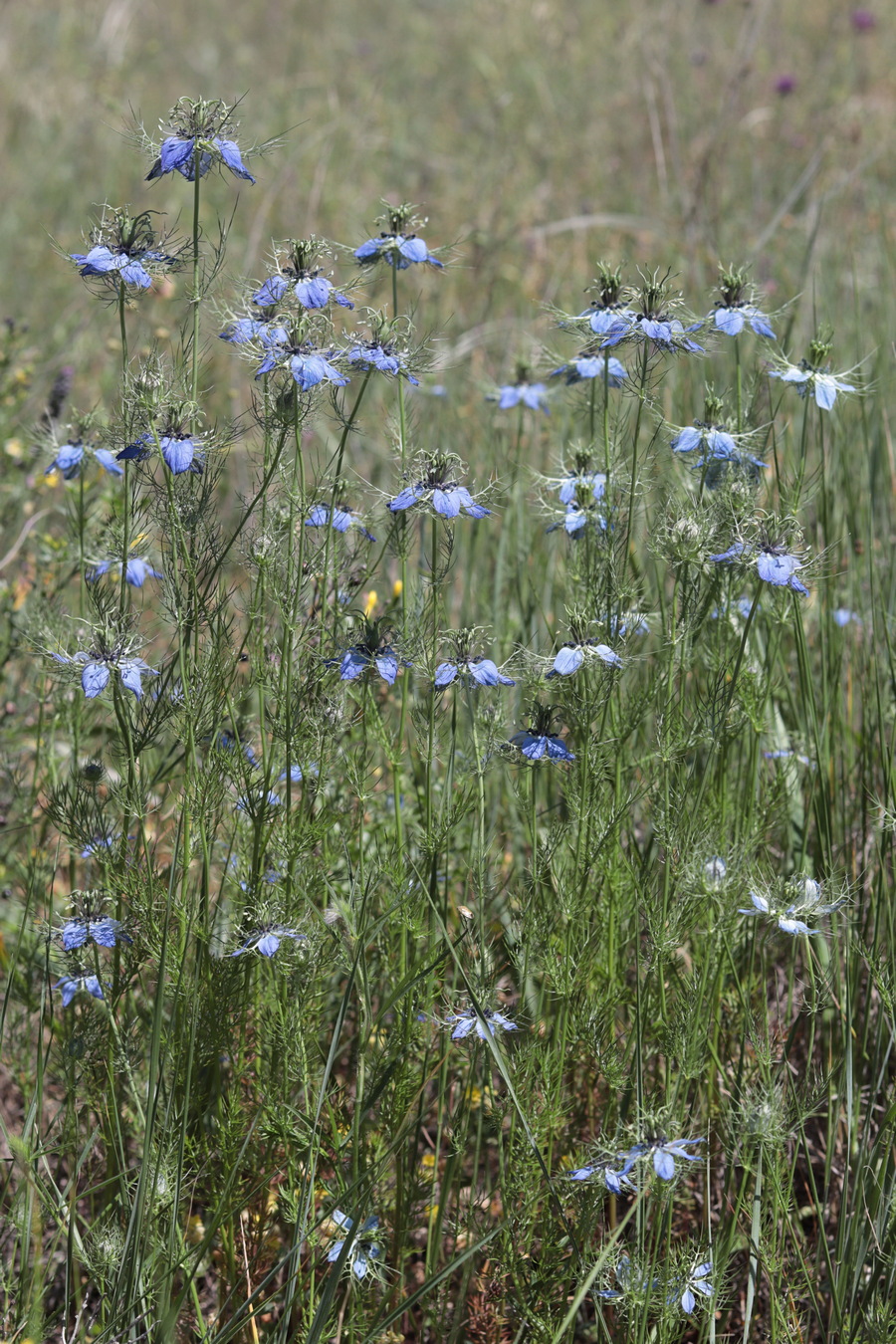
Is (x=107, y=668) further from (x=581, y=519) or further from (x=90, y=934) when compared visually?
(x=581, y=519)

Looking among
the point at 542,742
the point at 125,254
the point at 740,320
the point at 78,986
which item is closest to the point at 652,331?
the point at 740,320

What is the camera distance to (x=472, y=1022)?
1.79 meters

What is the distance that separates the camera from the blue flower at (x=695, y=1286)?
5.60 feet

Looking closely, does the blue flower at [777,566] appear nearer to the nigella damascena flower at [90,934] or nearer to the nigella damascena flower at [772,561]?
the nigella damascena flower at [772,561]

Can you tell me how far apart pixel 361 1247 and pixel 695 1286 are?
54 centimetres

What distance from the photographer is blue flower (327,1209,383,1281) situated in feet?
5.89

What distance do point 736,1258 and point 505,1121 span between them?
0.52m

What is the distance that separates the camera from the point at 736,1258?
220cm

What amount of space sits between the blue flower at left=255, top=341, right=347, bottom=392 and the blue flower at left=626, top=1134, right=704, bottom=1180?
1.18m

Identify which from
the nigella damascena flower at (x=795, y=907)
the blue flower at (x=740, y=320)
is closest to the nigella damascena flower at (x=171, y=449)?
the blue flower at (x=740, y=320)

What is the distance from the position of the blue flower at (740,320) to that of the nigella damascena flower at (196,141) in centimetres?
75

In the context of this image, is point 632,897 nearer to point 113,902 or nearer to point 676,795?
point 676,795

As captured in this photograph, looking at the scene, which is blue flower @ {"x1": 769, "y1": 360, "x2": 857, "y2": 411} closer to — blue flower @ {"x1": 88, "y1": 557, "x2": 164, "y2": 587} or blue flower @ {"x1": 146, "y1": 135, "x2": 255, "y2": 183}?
blue flower @ {"x1": 146, "y1": 135, "x2": 255, "y2": 183}

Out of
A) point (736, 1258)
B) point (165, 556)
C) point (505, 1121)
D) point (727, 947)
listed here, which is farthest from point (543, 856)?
point (736, 1258)
